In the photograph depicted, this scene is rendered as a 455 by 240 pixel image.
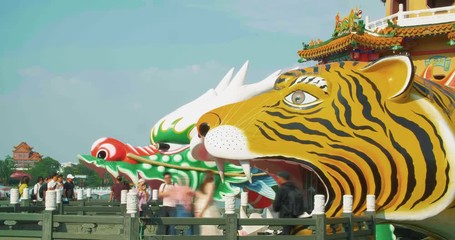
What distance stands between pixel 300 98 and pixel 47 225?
11.2ft

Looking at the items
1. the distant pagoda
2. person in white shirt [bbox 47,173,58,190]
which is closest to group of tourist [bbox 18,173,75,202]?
person in white shirt [bbox 47,173,58,190]

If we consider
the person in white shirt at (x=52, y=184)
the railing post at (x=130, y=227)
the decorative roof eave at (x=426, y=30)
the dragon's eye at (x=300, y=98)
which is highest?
the decorative roof eave at (x=426, y=30)

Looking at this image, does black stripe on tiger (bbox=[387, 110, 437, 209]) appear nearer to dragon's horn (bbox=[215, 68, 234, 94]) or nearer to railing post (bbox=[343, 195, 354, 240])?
railing post (bbox=[343, 195, 354, 240])

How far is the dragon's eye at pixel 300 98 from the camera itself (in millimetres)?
9547

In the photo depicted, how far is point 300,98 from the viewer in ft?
31.4

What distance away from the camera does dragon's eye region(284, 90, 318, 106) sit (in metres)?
9.55

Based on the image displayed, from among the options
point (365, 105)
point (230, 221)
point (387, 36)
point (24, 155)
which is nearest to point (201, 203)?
point (365, 105)

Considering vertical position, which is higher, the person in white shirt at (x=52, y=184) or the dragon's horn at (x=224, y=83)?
the dragon's horn at (x=224, y=83)

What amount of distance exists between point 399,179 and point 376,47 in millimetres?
7740

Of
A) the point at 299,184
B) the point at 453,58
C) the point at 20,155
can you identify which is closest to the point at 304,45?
the point at 453,58

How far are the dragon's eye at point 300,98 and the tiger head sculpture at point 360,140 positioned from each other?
1 centimetres

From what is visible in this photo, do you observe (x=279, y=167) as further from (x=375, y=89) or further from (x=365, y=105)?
(x=375, y=89)

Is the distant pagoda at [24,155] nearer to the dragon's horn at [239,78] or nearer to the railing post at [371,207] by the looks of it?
the dragon's horn at [239,78]

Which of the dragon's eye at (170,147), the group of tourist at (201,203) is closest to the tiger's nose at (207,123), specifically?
the group of tourist at (201,203)
